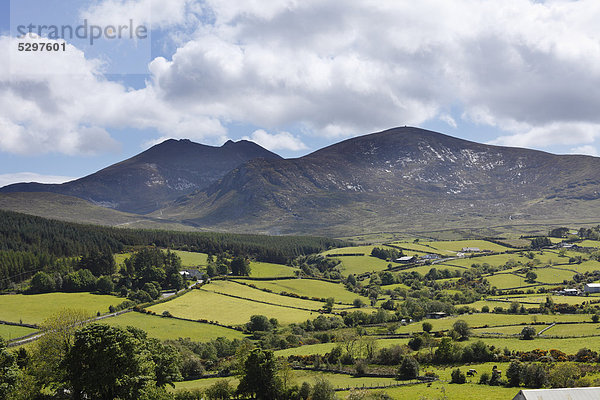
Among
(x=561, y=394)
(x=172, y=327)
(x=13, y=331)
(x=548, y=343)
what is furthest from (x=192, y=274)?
(x=561, y=394)

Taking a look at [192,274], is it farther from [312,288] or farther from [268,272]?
[312,288]

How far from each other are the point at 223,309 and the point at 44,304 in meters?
42.3

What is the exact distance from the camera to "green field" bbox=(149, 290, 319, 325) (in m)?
118

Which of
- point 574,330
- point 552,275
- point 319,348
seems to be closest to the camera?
point 319,348

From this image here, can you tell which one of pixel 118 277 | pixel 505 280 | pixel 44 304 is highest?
pixel 118 277

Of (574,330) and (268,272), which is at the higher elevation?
(268,272)

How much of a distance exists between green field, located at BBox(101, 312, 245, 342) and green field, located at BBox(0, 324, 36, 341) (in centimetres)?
1392

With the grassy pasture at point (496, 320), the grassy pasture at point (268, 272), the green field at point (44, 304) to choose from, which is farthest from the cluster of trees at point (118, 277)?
the grassy pasture at point (496, 320)

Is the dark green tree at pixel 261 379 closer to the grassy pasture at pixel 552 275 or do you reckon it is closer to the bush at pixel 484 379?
the bush at pixel 484 379

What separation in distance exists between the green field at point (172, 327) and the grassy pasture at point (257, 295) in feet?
104

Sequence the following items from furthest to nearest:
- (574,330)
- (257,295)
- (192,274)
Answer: (192,274)
(257,295)
(574,330)

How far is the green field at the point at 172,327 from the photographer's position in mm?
99825

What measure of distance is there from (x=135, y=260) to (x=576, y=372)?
133m

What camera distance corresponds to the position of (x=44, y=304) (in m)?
116
